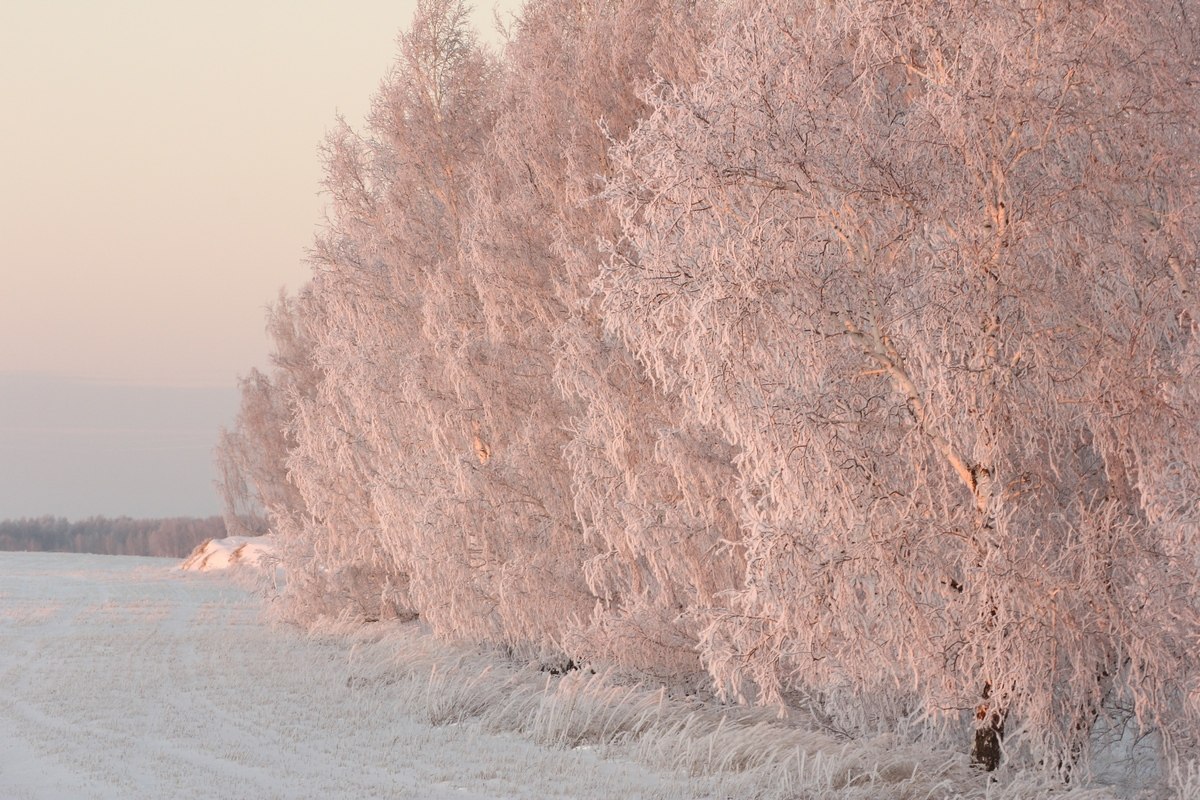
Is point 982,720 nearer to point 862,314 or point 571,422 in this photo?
point 862,314

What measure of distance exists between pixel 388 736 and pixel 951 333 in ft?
18.1

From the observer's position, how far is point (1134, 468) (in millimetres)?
6836

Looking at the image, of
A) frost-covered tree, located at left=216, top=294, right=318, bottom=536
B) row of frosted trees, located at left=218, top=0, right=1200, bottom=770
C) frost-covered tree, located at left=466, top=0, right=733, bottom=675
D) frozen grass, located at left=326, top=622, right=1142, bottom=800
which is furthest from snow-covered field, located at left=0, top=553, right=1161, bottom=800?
frost-covered tree, located at left=216, top=294, right=318, bottom=536

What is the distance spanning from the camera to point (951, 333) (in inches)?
269

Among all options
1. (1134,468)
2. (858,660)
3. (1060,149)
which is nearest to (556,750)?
(858,660)

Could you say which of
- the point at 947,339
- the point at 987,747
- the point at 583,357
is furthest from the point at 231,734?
the point at 947,339

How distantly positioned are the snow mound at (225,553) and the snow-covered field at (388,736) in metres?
16.6

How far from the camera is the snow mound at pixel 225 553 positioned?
3122 cm

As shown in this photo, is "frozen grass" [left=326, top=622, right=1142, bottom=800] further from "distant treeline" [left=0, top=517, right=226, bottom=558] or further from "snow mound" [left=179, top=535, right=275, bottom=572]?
"distant treeline" [left=0, top=517, right=226, bottom=558]

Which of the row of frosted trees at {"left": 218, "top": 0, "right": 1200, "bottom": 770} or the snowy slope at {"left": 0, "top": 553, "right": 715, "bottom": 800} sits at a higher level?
the row of frosted trees at {"left": 218, "top": 0, "right": 1200, "bottom": 770}

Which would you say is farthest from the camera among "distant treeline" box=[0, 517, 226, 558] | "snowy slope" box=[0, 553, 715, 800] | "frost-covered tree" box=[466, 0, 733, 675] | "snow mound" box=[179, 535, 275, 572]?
"distant treeline" box=[0, 517, 226, 558]

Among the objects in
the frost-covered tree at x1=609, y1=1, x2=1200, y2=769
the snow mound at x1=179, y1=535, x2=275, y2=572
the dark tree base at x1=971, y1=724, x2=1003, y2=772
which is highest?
the frost-covered tree at x1=609, y1=1, x2=1200, y2=769

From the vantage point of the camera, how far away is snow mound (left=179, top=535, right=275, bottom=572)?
3122cm

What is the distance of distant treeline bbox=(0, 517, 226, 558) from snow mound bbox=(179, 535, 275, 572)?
22.3m
